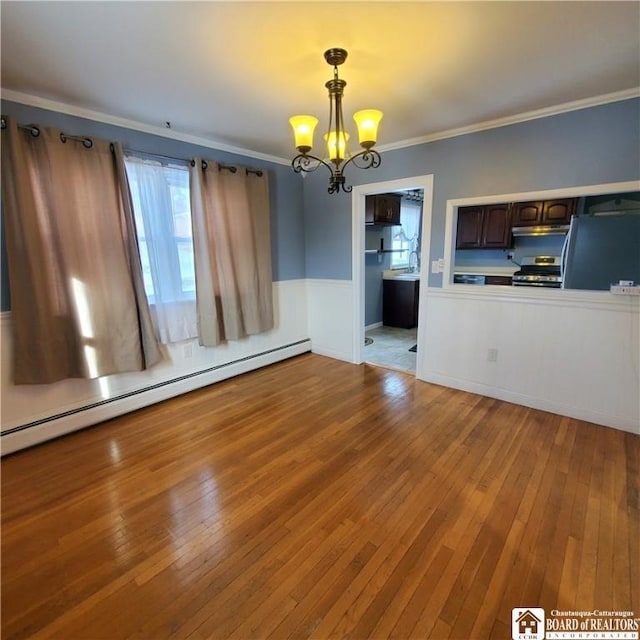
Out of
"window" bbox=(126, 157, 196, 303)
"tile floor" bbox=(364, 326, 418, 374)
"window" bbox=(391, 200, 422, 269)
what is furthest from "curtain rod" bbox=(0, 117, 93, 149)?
"window" bbox=(391, 200, 422, 269)

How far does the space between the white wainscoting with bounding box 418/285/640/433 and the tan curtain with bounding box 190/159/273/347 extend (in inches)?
72.6

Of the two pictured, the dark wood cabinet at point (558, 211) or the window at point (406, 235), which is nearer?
the dark wood cabinet at point (558, 211)

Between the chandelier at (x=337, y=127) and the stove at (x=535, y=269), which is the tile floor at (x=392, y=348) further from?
the chandelier at (x=337, y=127)

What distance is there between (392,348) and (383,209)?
2124 mm

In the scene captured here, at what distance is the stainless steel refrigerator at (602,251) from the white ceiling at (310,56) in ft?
2.97

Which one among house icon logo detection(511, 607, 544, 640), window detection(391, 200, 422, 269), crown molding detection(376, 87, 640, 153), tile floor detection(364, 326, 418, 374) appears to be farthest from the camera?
window detection(391, 200, 422, 269)

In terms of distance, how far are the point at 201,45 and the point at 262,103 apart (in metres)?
0.73

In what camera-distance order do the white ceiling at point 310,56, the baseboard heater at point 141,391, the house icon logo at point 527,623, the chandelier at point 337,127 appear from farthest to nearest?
1. the baseboard heater at point 141,391
2. the chandelier at point 337,127
3. the white ceiling at point 310,56
4. the house icon logo at point 527,623

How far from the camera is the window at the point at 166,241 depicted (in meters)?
2.79

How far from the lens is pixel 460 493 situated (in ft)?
6.38

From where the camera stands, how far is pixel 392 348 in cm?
473

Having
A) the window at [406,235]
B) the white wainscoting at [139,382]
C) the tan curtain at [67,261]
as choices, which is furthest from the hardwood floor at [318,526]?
the window at [406,235]

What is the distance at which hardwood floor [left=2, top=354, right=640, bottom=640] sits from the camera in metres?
1.33

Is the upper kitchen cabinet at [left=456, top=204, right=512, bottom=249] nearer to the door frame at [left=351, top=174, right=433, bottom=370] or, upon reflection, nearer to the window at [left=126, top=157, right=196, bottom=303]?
the door frame at [left=351, top=174, right=433, bottom=370]
